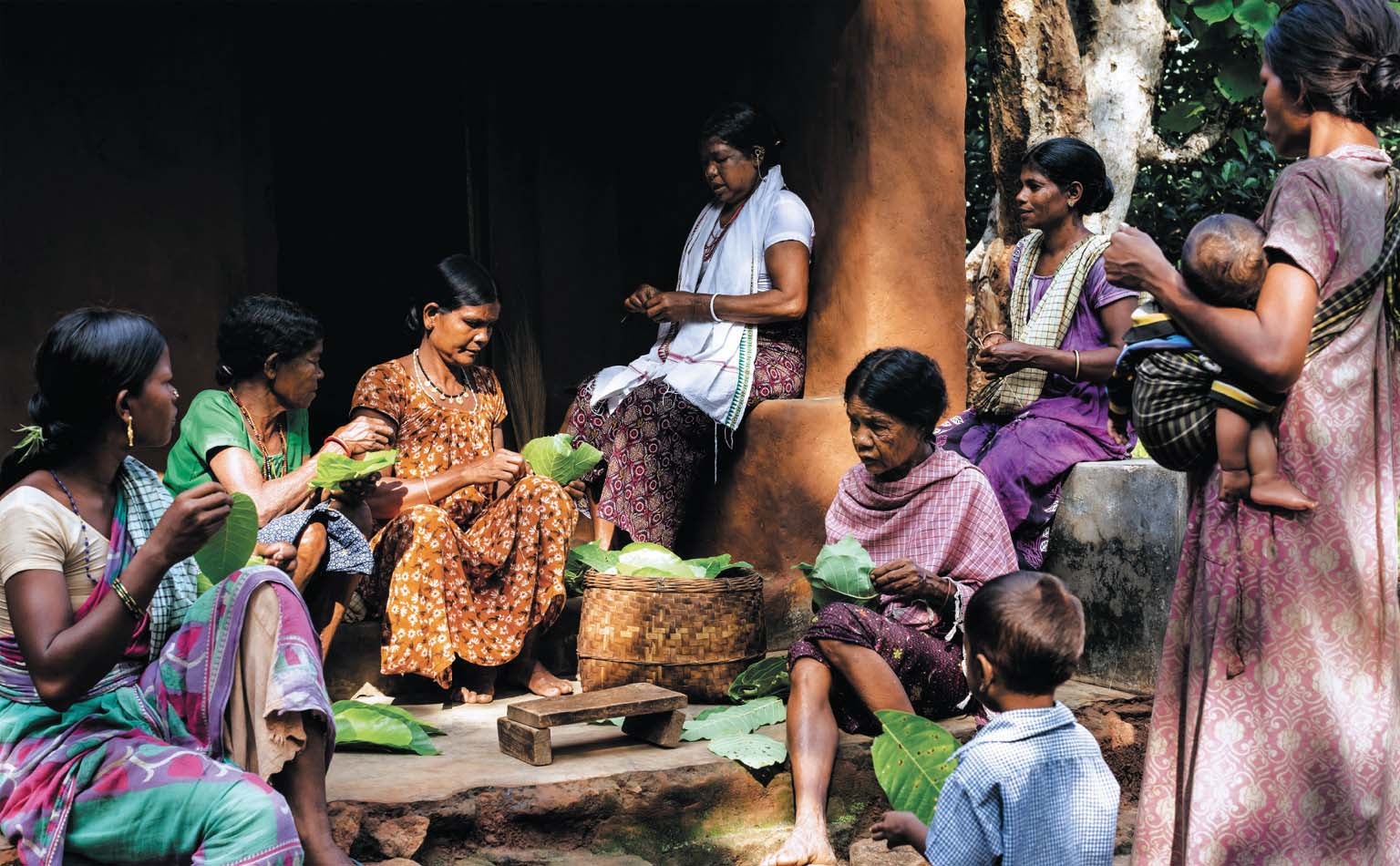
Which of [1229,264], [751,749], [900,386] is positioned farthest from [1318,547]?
[751,749]

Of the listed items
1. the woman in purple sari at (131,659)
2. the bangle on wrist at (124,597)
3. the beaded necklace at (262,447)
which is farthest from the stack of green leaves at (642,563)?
the bangle on wrist at (124,597)

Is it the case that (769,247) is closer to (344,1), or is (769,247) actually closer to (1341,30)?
(344,1)

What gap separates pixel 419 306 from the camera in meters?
4.96

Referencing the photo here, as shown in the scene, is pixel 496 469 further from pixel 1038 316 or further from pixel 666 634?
pixel 1038 316

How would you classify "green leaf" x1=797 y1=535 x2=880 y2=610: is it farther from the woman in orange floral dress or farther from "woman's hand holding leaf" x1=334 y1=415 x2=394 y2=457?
"woman's hand holding leaf" x1=334 y1=415 x2=394 y2=457

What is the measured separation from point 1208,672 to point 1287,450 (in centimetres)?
47

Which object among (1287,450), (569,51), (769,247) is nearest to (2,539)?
(1287,450)

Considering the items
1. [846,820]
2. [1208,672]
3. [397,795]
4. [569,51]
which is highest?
[569,51]

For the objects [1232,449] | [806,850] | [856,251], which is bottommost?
[806,850]

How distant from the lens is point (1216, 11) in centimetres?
858

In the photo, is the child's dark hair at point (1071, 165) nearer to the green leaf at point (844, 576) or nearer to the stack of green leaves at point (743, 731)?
the green leaf at point (844, 576)

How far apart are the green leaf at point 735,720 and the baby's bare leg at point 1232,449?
5.55 ft

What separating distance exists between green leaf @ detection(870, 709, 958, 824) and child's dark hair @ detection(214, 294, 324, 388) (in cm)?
200

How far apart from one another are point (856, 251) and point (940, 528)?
4.84 feet
